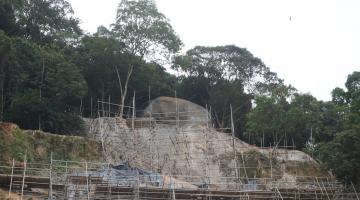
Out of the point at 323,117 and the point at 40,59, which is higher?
the point at 40,59

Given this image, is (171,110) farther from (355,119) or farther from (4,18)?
(355,119)

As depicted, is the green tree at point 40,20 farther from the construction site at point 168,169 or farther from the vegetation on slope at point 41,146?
the vegetation on slope at point 41,146

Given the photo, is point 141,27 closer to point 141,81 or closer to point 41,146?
point 141,81

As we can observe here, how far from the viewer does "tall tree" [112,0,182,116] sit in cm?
2677

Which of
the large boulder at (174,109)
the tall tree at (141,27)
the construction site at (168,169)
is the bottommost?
the construction site at (168,169)

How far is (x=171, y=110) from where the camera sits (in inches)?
1150

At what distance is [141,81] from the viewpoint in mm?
28172

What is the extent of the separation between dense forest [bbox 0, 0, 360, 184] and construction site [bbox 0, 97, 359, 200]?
3.49ft

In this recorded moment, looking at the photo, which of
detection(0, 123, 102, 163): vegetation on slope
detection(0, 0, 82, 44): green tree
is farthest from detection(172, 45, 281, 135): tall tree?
detection(0, 123, 102, 163): vegetation on slope

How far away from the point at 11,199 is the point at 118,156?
7.70 m

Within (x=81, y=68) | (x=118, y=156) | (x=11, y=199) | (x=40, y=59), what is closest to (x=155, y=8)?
(x=81, y=68)

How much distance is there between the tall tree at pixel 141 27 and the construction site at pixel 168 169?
11.6 ft

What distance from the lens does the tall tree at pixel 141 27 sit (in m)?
26.8

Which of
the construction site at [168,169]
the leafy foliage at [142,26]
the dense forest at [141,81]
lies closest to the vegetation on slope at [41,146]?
the construction site at [168,169]
